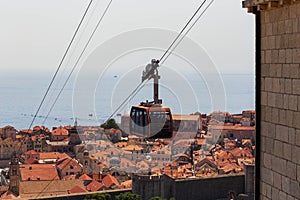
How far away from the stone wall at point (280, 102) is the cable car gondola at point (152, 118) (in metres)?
4.90

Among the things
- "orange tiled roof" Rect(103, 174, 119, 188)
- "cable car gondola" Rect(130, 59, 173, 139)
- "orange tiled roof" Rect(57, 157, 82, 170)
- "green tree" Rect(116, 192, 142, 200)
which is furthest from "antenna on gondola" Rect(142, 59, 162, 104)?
"orange tiled roof" Rect(57, 157, 82, 170)

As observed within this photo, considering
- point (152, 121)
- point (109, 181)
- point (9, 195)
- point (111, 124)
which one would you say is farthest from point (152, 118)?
point (111, 124)

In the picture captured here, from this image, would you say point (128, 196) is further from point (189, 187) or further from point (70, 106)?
point (70, 106)

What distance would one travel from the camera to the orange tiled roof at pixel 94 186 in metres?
24.0

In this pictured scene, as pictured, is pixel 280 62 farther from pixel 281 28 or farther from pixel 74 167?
pixel 74 167

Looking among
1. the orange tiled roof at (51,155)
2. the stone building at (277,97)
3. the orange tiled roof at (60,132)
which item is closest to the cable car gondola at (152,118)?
the stone building at (277,97)

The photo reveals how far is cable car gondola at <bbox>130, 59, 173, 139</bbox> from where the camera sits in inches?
348

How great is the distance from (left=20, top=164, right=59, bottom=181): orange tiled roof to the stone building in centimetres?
2484

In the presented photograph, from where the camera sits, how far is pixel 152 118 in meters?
8.84

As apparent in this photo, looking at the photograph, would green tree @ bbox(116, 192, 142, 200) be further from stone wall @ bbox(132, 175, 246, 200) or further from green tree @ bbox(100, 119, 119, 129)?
green tree @ bbox(100, 119, 119, 129)

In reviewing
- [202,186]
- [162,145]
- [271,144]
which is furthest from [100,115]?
[271,144]

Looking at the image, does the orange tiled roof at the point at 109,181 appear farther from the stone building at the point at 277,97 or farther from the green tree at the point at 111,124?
the stone building at the point at 277,97

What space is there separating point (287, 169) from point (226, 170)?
882 inches

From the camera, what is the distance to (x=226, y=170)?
2555 cm
